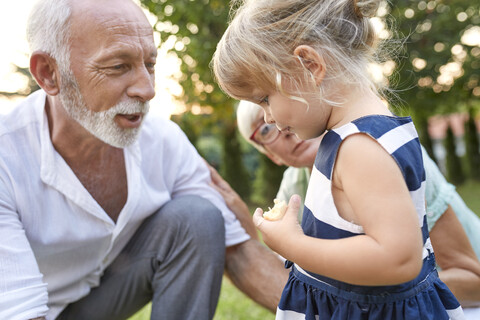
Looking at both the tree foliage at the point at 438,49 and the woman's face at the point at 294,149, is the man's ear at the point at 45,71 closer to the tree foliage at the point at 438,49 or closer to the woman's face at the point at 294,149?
the woman's face at the point at 294,149

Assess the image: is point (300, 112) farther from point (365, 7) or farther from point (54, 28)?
point (54, 28)

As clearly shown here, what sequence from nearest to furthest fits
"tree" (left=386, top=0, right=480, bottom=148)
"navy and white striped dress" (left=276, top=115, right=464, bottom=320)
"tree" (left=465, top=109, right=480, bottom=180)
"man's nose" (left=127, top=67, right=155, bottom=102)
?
"navy and white striped dress" (left=276, top=115, right=464, bottom=320), "man's nose" (left=127, top=67, right=155, bottom=102), "tree" (left=386, top=0, right=480, bottom=148), "tree" (left=465, top=109, right=480, bottom=180)

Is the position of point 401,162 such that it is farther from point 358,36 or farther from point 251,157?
point 251,157

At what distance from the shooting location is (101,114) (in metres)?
2.25

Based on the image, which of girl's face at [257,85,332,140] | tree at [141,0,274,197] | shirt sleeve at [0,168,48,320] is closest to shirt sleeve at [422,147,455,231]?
girl's face at [257,85,332,140]

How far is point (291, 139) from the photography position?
2545 mm

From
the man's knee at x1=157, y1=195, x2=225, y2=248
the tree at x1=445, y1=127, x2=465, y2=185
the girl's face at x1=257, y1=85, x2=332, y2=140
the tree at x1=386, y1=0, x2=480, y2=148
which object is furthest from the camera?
the tree at x1=445, y1=127, x2=465, y2=185

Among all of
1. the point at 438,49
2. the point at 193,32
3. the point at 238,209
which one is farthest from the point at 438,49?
the point at 238,209

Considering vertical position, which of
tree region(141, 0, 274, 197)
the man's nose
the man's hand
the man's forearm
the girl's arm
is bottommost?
tree region(141, 0, 274, 197)

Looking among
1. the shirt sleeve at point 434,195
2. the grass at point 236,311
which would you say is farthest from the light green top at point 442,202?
the grass at point 236,311

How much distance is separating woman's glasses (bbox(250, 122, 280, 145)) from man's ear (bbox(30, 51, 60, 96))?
1.02m

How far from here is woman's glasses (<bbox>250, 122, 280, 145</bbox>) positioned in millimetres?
2635

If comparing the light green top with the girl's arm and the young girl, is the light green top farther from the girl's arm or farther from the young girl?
the girl's arm

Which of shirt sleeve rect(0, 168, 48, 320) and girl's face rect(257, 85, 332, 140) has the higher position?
girl's face rect(257, 85, 332, 140)
